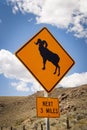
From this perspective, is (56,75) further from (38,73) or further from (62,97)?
(62,97)

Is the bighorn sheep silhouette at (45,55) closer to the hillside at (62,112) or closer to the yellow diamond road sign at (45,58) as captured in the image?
the yellow diamond road sign at (45,58)

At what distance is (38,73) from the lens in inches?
290

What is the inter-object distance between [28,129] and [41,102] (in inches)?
1869

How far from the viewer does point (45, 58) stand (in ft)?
25.3

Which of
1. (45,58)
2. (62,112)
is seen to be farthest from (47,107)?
(62,112)

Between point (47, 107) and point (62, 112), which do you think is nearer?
point (47, 107)

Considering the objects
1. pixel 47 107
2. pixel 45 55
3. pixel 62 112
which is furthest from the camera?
pixel 62 112

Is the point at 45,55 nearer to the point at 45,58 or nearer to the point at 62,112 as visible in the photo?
the point at 45,58

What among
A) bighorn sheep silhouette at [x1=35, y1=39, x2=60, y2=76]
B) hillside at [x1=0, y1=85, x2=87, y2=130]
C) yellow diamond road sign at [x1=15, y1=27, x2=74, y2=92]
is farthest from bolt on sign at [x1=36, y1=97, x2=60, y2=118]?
hillside at [x1=0, y1=85, x2=87, y2=130]

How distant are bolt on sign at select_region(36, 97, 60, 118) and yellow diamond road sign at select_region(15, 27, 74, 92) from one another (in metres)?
0.24

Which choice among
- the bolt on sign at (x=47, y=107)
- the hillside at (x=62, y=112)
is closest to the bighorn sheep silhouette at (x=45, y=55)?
the bolt on sign at (x=47, y=107)

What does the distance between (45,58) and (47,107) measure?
3.60ft

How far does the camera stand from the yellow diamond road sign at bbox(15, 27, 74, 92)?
7.39 m

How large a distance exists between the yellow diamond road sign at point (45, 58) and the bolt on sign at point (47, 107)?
236 millimetres
